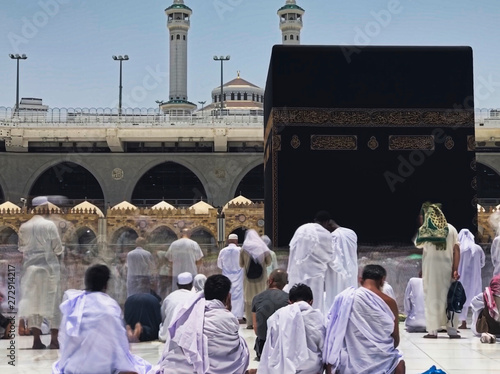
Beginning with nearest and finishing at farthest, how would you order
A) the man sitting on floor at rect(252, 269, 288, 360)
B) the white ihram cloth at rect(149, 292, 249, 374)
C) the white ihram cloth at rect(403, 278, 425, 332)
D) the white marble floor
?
the white ihram cloth at rect(149, 292, 249, 374), the man sitting on floor at rect(252, 269, 288, 360), the white marble floor, the white ihram cloth at rect(403, 278, 425, 332)

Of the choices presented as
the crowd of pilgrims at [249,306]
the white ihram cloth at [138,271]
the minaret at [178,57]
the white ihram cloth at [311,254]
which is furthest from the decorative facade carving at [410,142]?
the minaret at [178,57]

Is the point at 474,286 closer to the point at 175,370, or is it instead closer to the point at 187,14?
the point at 175,370

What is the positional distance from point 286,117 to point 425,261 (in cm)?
379

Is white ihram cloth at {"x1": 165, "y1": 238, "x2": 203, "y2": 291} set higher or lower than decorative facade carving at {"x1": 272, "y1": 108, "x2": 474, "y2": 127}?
lower

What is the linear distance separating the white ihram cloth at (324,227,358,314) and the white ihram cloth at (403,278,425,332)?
70 cm

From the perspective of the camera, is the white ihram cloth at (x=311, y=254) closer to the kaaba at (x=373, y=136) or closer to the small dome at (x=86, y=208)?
the kaaba at (x=373, y=136)

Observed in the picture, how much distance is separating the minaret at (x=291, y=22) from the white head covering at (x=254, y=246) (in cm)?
3426

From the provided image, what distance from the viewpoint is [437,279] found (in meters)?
5.15

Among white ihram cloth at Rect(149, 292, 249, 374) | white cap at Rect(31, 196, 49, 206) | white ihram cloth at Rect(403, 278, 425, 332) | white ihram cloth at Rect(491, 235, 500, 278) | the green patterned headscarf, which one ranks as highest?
white cap at Rect(31, 196, 49, 206)

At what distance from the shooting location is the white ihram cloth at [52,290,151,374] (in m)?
2.76

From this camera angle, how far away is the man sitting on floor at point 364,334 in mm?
3117

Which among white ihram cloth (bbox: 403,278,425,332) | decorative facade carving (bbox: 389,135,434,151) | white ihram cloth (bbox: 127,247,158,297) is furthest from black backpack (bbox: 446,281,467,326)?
decorative facade carving (bbox: 389,135,434,151)

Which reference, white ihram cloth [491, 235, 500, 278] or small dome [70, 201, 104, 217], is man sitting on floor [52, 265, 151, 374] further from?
small dome [70, 201, 104, 217]

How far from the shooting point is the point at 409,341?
5.14m
